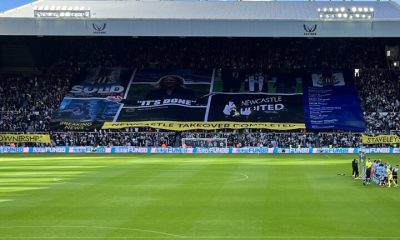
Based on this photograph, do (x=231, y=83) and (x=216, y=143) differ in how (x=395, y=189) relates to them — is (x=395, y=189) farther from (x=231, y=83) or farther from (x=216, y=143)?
(x=231, y=83)

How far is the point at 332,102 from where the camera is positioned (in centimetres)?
7538

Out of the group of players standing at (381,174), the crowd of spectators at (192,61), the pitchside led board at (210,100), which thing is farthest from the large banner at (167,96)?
the group of players standing at (381,174)

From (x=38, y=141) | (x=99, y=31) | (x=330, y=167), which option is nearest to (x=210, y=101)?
(x=99, y=31)

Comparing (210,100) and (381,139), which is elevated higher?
(210,100)

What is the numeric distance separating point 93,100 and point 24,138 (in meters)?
12.3

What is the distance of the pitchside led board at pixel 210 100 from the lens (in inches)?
2808

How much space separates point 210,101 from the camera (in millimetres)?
76312

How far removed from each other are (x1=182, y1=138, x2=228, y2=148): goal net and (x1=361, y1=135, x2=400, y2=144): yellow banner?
587 inches

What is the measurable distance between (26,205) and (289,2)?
228 feet

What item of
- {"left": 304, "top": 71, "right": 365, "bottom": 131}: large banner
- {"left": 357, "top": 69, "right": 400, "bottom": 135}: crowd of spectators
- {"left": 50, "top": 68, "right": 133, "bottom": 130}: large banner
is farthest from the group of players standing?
{"left": 50, "top": 68, "right": 133, "bottom": 130}: large banner

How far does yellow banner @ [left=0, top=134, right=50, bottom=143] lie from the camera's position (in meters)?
66.8

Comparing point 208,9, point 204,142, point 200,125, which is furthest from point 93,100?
point 208,9

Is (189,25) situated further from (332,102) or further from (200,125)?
(332,102)

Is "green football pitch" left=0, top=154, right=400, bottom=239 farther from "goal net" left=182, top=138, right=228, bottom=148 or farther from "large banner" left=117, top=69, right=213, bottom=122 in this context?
"large banner" left=117, top=69, right=213, bottom=122
